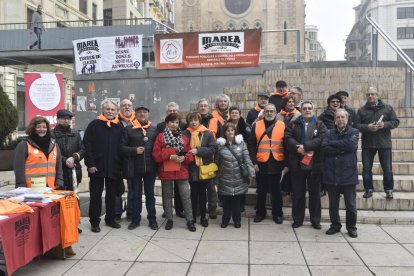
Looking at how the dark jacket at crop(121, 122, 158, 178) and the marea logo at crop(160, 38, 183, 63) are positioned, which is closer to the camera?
the dark jacket at crop(121, 122, 158, 178)

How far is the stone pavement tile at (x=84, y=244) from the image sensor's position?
5.52 meters

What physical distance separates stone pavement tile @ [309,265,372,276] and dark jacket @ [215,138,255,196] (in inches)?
73.8

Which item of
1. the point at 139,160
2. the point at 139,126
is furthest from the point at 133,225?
the point at 139,126

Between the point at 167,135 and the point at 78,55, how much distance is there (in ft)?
30.8

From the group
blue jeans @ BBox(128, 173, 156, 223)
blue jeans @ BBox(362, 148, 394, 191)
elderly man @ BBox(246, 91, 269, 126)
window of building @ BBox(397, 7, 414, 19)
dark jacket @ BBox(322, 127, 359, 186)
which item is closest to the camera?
dark jacket @ BBox(322, 127, 359, 186)

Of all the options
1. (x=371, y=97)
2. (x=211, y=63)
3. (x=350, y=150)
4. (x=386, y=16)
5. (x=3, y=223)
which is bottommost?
(x=3, y=223)

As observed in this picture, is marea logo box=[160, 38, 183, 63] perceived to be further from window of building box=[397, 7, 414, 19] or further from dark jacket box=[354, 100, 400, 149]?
window of building box=[397, 7, 414, 19]

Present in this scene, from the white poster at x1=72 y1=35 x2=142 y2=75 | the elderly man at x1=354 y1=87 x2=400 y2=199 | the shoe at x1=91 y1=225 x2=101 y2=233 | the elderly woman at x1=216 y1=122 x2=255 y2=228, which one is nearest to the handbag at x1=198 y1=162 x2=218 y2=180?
the elderly woman at x1=216 y1=122 x2=255 y2=228

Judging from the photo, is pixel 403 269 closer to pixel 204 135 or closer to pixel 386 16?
pixel 204 135

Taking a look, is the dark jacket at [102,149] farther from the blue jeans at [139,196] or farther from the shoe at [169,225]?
the shoe at [169,225]

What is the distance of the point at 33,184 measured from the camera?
16.9 ft

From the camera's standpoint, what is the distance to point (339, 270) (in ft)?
15.9

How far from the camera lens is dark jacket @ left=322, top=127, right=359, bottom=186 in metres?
6.04

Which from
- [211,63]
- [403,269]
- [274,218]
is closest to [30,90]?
[211,63]
